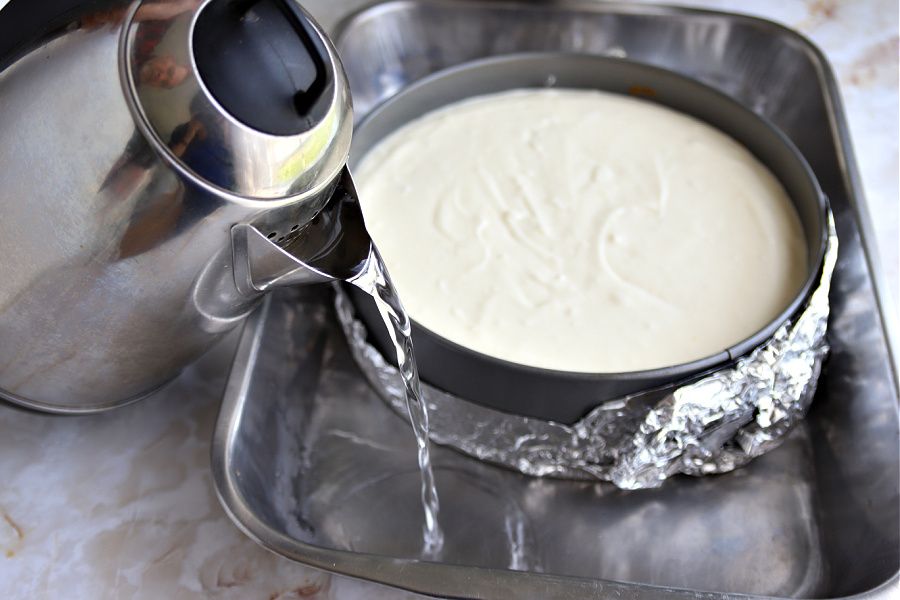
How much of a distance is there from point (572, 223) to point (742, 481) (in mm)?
369

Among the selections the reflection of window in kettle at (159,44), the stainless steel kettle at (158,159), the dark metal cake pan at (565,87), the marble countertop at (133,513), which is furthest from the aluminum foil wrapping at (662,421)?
the reflection of window in kettle at (159,44)

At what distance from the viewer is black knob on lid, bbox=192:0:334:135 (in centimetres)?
49

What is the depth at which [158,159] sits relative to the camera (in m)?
0.50

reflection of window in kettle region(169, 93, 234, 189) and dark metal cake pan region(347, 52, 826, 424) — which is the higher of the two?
reflection of window in kettle region(169, 93, 234, 189)

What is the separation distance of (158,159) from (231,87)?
7 cm

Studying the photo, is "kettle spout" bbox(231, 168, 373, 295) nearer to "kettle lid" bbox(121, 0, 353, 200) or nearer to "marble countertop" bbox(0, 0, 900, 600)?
"kettle lid" bbox(121, 0, 353, 200)

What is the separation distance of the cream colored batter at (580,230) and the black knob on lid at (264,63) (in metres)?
0.34

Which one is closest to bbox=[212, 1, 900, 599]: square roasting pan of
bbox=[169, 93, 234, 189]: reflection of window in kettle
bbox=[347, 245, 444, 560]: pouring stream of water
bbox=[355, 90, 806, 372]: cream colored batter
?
bbox=[347, 245, 444, 560]: pouring stream of water

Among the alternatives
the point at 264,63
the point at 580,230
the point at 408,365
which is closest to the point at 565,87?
the point at 580,230

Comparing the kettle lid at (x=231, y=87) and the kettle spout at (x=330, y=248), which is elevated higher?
the kettle lid at (x=231, y=87)

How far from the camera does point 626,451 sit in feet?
2.46

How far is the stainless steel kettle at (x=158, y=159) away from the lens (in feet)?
1.60

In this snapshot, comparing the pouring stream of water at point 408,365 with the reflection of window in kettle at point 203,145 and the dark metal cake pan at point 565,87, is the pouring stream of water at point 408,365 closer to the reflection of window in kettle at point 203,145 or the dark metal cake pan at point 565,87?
the dark metal cake pan at point 565,87

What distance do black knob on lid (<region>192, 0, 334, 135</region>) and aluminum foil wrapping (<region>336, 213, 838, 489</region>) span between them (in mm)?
339
